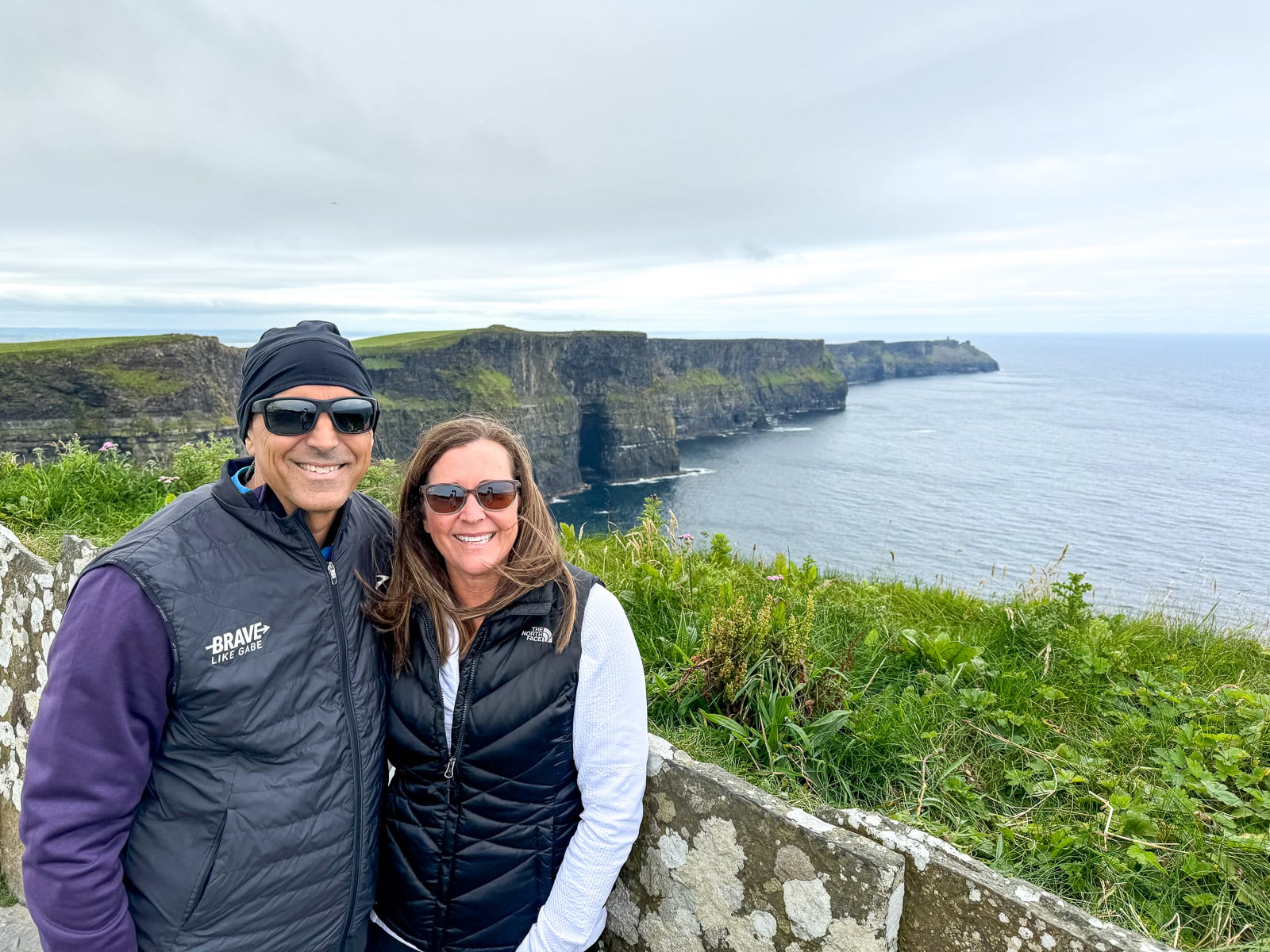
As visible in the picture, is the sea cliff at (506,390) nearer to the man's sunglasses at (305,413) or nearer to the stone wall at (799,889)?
the man's sunglasses at (305,413)

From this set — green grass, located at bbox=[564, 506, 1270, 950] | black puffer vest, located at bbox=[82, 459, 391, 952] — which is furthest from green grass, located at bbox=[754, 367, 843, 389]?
black puffer vest, located at bbox=[82, 459, 391, 952]

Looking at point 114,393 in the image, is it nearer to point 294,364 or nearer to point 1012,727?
point 294,364

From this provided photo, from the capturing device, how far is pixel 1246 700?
12.1 ft

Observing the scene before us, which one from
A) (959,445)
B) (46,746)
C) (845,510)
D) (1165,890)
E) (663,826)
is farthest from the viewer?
(959,445)

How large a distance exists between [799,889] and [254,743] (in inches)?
80.0

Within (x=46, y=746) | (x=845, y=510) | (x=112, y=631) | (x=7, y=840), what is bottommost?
(x=845, y=510)

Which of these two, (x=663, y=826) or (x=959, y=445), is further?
(x=959, y=445)

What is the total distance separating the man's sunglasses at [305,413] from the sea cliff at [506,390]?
643 inches

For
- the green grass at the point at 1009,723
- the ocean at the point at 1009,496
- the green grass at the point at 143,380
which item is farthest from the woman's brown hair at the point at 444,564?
the green grass at the point at 143,380

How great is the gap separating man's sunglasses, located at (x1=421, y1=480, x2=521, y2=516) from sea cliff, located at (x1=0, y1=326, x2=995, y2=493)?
16.3 metres

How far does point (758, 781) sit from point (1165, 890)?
156 cm

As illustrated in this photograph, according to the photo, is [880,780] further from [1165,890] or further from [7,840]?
[7,840]

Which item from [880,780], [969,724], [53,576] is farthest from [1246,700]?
[53,576]

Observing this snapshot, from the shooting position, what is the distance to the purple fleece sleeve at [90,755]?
1995 mm
